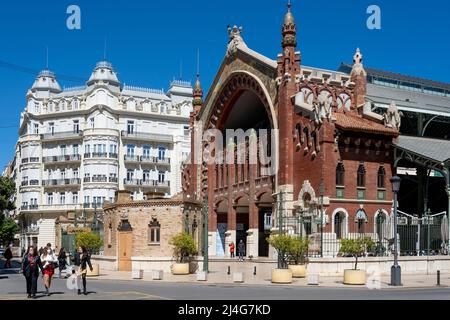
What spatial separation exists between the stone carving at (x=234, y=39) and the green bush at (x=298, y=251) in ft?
82.8

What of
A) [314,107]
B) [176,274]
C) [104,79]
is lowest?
[176,274]

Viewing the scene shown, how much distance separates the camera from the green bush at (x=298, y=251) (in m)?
33.2

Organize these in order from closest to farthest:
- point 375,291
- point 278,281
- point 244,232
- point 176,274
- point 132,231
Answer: point 375,291
point 278,281
point 176,274
point 132,231
point 244,232

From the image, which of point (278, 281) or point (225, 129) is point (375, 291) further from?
point (225, 129)

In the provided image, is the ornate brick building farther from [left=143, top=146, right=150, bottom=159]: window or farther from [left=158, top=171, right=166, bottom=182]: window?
[left=143, top=146, right=150, bottom=159]: window

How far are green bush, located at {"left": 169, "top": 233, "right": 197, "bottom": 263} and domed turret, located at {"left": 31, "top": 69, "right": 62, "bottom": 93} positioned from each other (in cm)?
5434

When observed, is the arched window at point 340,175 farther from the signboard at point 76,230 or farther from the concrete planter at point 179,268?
the signboard at point 76,230

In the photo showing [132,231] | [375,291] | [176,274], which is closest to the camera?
[375,291]

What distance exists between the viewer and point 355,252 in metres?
31.5

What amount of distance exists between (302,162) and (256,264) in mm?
8505

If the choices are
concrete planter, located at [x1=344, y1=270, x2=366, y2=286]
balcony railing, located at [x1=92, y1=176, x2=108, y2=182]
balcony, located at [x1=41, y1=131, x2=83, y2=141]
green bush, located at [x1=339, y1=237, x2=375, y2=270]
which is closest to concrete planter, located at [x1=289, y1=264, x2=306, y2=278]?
green bush, located at [x1=339, y1=237, x2=375, y2=270]

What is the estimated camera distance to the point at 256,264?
40.7m

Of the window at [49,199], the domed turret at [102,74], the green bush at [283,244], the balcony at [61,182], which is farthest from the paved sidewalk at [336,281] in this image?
the domed turret at [102,74]
